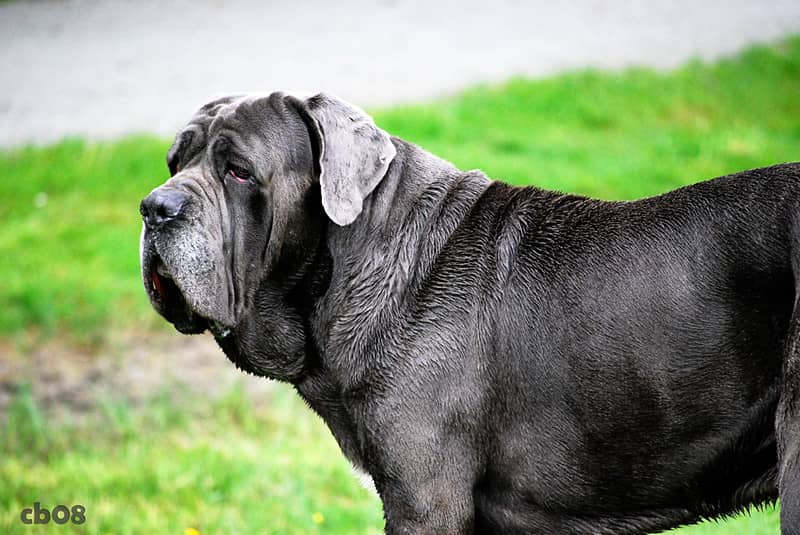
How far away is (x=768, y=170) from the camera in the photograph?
136 inches

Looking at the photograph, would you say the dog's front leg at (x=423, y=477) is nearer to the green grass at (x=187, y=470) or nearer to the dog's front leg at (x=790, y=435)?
the dog's front leg at (x=790, y=435)

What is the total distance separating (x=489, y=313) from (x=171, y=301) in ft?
3.83

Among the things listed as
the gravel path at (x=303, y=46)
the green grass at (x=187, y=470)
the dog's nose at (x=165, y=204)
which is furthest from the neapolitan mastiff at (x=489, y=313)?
the gravel path at (x=303, y=46)

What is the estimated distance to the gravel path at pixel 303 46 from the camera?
33.1ft

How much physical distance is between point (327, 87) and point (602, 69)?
9.42 ft

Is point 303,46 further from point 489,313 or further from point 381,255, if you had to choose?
point 489,313

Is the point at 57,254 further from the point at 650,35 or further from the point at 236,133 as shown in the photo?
the point at 650,35

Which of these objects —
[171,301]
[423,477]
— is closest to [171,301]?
[171,301]

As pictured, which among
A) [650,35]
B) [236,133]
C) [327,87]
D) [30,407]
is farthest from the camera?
[650,35]

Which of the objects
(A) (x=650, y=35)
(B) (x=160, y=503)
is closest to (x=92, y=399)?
(B) (x=160, y=503)

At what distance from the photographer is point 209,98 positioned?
4094mm

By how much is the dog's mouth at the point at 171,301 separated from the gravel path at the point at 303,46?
19.1 ft

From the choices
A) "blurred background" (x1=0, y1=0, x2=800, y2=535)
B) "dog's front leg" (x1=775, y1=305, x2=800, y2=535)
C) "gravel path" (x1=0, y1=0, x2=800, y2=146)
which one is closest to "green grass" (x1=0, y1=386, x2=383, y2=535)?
"blurred background" (x1=0, y1=0, x2=800, y2=535)

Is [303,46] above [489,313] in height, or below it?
below
